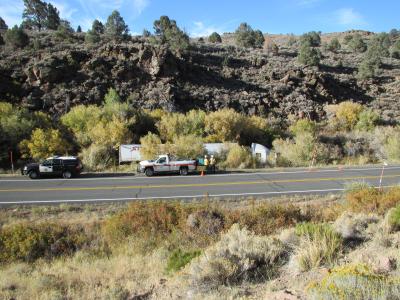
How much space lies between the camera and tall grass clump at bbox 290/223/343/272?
25.0ft

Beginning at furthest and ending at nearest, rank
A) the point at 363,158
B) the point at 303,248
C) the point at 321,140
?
the point at 321,140, the point at 363,158, the point at 303,248

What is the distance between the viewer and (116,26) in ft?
248

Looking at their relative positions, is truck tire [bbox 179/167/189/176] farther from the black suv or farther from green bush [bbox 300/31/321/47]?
green bush [bbox 300/31/321/47]

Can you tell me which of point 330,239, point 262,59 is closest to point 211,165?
→ point 330,239

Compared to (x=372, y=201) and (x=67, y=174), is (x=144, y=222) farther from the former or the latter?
(x=67, y=174)

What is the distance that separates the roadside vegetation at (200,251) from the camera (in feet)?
22.5

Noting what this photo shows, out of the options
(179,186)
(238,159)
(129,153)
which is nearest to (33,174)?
(129,153)

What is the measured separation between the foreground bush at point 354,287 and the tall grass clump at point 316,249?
1923mm

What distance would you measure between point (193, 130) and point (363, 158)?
16.0 m

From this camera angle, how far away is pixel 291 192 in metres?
21.1

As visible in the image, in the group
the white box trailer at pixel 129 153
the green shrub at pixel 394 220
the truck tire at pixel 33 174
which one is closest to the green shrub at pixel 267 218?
the green shrub at pixel 394 220

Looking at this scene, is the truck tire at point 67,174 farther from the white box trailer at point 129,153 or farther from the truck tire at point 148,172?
the white box trailer at point 129,153

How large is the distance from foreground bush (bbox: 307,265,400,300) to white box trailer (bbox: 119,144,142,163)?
29.1 m

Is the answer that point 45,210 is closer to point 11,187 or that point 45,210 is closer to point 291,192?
point 11,187
